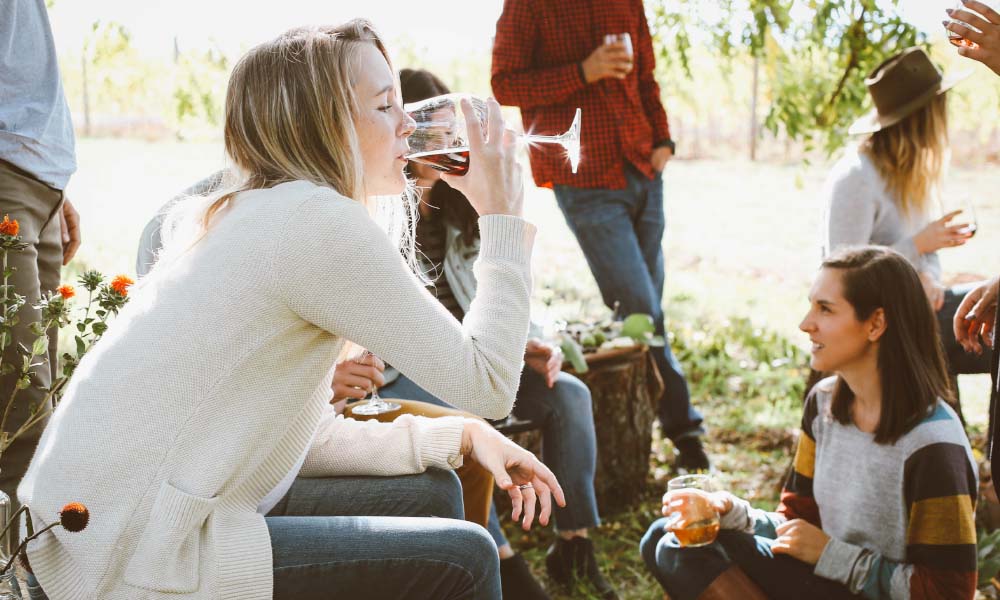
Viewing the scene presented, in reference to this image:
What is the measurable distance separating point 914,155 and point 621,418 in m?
1.29

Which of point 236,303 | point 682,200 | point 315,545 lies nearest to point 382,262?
point 236,303

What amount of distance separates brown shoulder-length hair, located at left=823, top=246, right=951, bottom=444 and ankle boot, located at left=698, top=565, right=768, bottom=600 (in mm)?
423

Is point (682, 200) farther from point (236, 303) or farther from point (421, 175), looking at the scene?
point (236, 303)

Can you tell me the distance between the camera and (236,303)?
1424mm

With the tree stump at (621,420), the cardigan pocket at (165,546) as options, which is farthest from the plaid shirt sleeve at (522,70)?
the cardigan pocket at (165,546)

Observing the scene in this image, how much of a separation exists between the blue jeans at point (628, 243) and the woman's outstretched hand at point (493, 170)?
2.00 m

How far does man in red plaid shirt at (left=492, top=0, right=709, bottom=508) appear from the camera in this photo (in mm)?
3525

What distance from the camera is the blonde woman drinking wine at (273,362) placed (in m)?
1.38

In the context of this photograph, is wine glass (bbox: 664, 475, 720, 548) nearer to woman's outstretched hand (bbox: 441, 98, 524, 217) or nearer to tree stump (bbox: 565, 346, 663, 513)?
woman's outstretched hand (bbox: 441, 98, 524, 217)

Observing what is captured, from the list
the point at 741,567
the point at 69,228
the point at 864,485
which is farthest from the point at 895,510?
the point at 69,228

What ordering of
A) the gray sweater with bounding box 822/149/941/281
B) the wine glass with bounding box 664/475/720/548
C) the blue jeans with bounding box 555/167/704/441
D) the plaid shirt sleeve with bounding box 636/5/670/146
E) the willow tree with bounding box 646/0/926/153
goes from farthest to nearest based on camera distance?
1. the willow tree with bounding box 646/0/926/153
2. the plaid shirt sleeve with bounding box 636/5/670/146
3. the blue jeans with bounding box 555/167/704/441
4. the gray sweater with bounding box 822/149/941/281
5. the wine glass with bounding box 664/475/720/548

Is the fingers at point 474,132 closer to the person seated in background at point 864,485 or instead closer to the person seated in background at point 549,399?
the person seated in background at point 864,485

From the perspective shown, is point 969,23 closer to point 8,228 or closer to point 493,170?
point 493,170

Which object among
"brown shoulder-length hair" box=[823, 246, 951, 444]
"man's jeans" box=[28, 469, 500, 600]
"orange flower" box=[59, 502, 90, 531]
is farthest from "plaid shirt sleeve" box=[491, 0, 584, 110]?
"orange flower" box=[59, 502, 90, 531]
